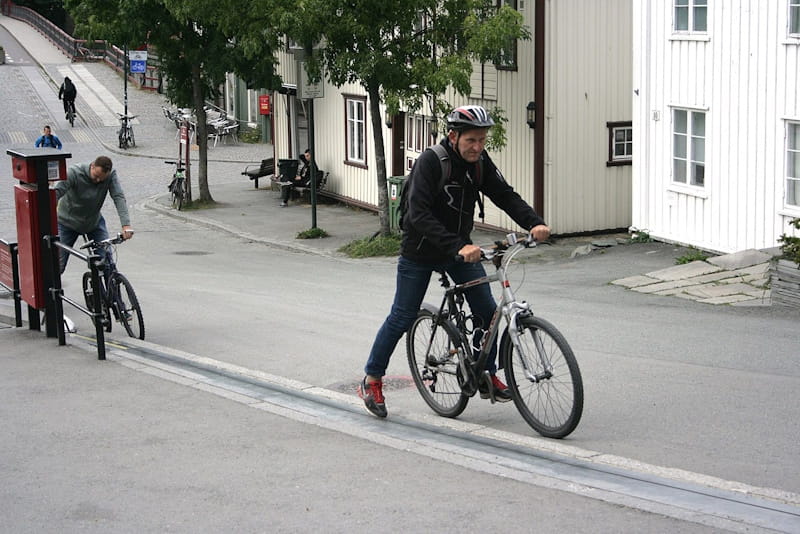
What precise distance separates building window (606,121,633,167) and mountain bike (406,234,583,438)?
1326cm

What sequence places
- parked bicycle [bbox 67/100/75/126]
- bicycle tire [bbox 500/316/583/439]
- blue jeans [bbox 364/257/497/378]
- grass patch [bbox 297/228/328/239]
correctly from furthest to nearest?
parked bicycle [bbox 67/100/75/126] → grass patch [bbox 297/228/328/239] → blue jeans [bbox 364/257/497/378] → bicycle tire [bbox 500/316/583/439]

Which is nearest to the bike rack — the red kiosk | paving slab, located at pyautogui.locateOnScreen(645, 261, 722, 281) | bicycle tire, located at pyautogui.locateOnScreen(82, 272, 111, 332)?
the red kiosk

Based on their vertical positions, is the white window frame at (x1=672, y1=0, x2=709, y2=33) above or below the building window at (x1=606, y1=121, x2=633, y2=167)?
above

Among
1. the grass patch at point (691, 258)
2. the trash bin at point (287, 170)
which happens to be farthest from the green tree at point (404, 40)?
the trash bin at point (287, 170)

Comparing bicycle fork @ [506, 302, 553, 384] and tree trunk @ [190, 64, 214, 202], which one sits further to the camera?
tree trunk @ [190, 64, 214, 202]

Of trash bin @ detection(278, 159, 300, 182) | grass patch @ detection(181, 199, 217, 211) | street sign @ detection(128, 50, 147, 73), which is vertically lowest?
grass patch @ detection(181, 199, 217, 211)

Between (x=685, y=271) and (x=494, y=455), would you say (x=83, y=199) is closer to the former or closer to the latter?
(x=494, y=455)

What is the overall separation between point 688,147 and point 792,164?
206cm

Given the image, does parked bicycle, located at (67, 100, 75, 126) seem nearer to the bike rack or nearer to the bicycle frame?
the bike rack

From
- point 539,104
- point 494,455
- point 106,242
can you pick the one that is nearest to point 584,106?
point 539,104

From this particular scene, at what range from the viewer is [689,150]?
17.4 metres

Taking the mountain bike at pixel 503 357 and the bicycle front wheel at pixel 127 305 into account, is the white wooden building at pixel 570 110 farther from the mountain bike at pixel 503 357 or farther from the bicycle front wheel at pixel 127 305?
the mountain bike at pixel 503 357

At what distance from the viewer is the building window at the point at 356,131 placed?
84.1ft

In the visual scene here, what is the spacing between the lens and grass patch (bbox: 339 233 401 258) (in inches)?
787
